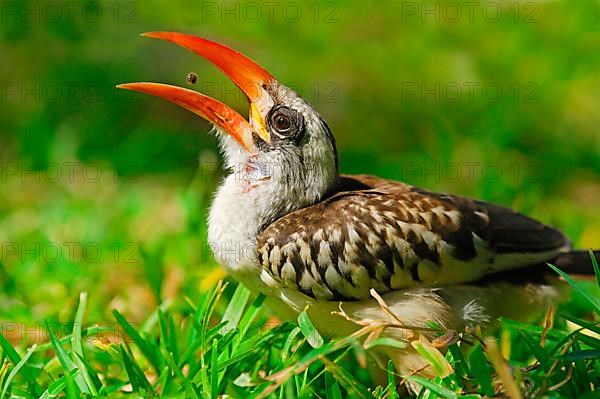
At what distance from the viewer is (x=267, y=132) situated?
3.39 m

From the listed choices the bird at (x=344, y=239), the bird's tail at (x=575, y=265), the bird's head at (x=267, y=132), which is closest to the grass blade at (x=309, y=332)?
→ the bird at (x=344, y=239)

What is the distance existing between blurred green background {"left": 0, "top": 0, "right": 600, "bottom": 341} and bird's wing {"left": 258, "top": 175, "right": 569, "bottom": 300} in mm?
Answer: 1109

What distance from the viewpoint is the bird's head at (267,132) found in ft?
10.9

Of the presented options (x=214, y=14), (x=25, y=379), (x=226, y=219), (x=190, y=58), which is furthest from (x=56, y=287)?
(x=214, y=14)

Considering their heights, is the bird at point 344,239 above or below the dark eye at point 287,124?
below

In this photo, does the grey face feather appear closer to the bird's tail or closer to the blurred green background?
the blurred green background

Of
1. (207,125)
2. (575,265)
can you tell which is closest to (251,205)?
(575,265)

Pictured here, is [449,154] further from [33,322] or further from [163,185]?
[33,322]

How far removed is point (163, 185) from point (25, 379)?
2.81 m

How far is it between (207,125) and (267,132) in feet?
12.1
